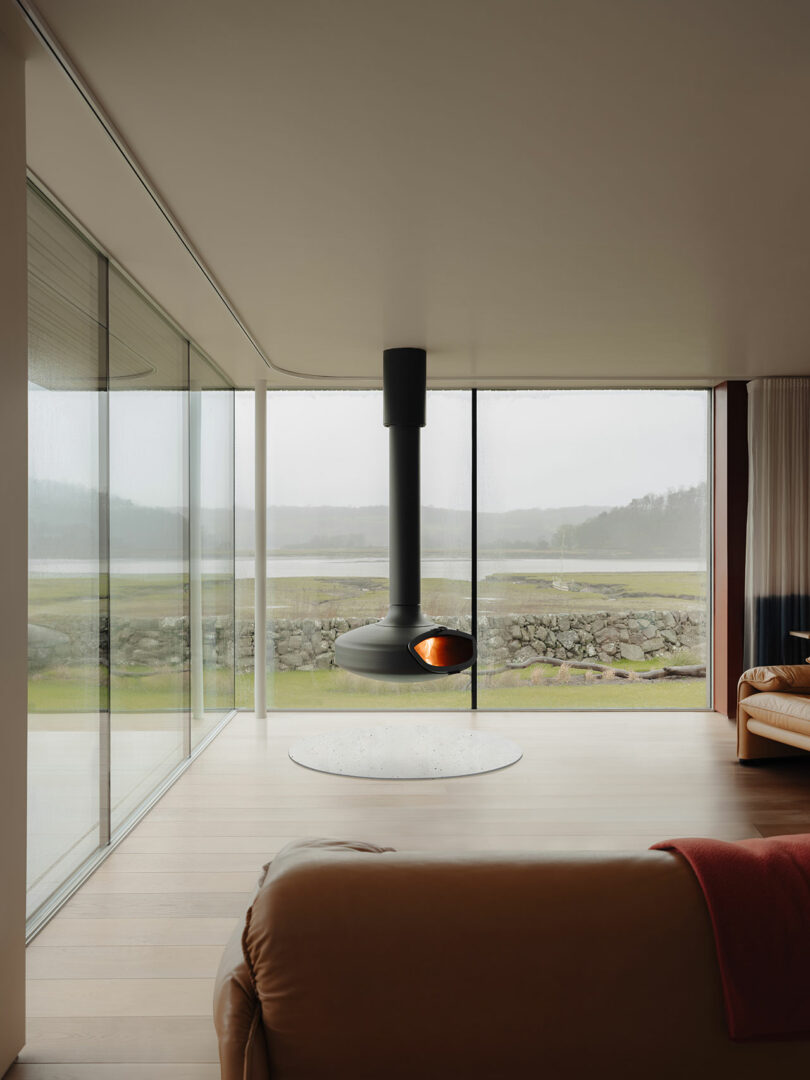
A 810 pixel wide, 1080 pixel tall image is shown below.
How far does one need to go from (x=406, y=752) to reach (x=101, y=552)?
86.6 inches

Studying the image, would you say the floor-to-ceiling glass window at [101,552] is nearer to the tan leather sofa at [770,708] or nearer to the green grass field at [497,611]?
the green grass field at [497,611]

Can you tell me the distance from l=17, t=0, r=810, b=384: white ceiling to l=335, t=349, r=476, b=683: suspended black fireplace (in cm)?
66

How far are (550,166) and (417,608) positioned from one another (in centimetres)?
285

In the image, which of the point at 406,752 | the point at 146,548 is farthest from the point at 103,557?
the point at 406,752

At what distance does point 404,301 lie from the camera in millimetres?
3674

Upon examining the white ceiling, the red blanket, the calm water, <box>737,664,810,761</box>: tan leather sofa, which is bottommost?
<box>737,664,810,761</box>: tan leather sofa

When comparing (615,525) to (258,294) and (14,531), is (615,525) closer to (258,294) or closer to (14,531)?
(258,294)

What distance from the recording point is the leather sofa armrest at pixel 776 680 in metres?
4.30

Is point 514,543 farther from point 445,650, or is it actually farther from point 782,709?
point 782,709

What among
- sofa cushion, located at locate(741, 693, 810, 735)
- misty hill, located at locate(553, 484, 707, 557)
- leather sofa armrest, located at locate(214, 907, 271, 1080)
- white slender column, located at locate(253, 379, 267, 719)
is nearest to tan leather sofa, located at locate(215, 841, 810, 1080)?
leather sofa armrest, located at locate(214, 907, 271, 1080)

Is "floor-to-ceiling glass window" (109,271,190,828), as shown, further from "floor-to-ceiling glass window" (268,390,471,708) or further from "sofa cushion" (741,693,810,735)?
"sofa cushion" (741,693,810,735)

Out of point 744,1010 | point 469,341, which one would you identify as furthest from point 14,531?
point 469,341

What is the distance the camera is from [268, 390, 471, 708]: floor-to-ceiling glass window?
5.79 metres

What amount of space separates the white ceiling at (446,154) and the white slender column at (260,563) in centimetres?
151
